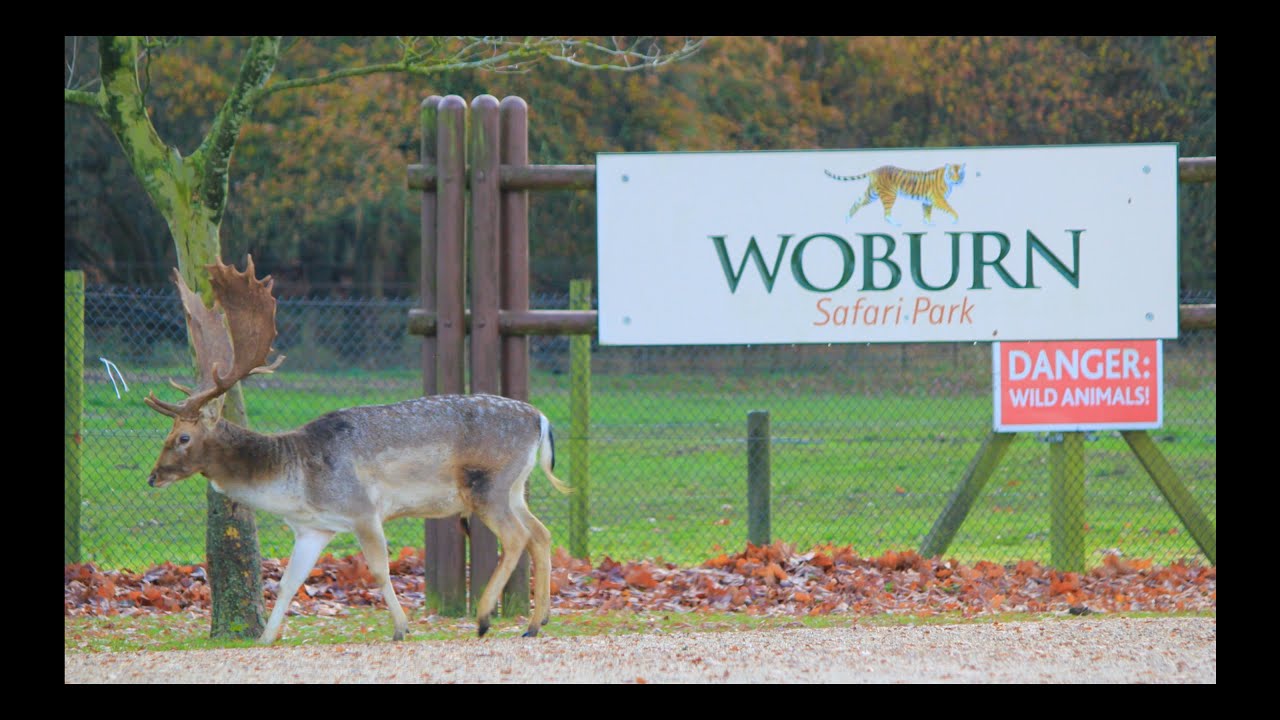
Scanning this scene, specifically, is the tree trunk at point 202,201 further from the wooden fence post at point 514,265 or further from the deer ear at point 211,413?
the wooden fence post at point 514,265

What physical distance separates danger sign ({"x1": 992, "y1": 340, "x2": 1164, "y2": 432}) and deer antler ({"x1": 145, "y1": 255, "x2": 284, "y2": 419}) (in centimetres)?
545

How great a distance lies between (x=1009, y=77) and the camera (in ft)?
89.7

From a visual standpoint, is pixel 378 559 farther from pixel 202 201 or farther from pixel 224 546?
pixel 202 201

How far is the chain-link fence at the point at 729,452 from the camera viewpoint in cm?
1209

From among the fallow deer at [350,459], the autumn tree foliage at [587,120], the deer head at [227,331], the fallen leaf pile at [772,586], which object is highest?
the autumn tree foliage at [587,120]

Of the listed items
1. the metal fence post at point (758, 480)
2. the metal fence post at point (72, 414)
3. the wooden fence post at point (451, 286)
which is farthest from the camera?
the metal fence post at point (758, 480)

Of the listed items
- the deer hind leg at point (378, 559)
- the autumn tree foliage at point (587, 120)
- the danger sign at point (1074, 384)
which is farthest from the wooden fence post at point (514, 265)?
the autumn tree foliage at point (587, 120)

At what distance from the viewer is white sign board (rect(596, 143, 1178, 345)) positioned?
9.46 meters

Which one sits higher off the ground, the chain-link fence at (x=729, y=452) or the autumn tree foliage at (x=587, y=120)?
the autumn tree foliage at (x=587, y=120)

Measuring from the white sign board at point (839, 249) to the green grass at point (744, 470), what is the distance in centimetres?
184

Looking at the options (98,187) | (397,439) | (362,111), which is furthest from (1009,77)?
(397,439)

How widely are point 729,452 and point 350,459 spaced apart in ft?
30.3

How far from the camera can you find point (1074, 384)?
10.8 metres

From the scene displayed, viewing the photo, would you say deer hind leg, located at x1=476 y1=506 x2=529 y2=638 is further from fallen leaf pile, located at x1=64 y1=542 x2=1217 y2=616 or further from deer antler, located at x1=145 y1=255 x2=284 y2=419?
deer antler, located at x1=145 y1=255 x2=284 y2=419
